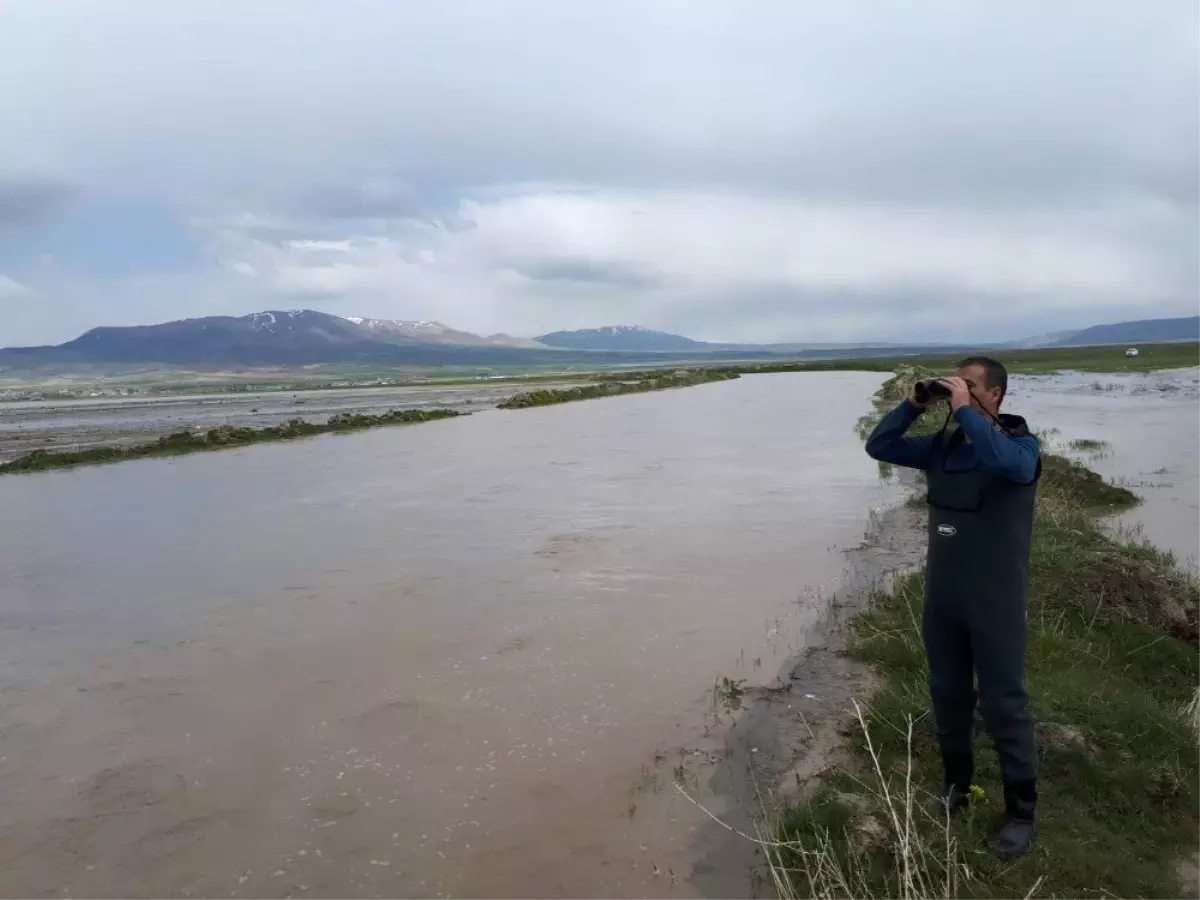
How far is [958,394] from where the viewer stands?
4.16 meters

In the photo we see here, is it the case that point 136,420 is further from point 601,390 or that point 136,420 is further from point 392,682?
point 392,682

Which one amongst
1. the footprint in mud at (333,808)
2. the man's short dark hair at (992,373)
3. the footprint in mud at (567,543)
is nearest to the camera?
the man's short dark hair at (992,373)

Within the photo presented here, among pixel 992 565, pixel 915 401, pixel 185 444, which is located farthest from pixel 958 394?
pixel 185 444

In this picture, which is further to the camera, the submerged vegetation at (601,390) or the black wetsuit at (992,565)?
the submerged vegetation at (601,390)

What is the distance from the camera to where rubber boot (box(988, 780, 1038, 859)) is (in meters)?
4.16

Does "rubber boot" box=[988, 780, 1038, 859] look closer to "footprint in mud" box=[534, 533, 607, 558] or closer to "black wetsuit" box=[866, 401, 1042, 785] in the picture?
"black wetsuit" box=[866, 401, 1042, 785]

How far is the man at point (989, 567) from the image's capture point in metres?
4.12

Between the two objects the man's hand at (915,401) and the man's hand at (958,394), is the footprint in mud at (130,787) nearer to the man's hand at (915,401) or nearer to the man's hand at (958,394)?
the man's hand at (915,401)

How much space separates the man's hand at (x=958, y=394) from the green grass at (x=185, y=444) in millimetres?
23982

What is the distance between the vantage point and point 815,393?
169ft

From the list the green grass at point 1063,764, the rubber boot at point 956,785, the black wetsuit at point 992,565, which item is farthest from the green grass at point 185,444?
the black wetsuit at point 992,565

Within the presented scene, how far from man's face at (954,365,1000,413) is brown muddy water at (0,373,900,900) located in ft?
9.48

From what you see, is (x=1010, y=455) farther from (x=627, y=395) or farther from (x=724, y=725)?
(x=627, y=395)

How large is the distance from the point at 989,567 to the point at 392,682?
5.08 meters
